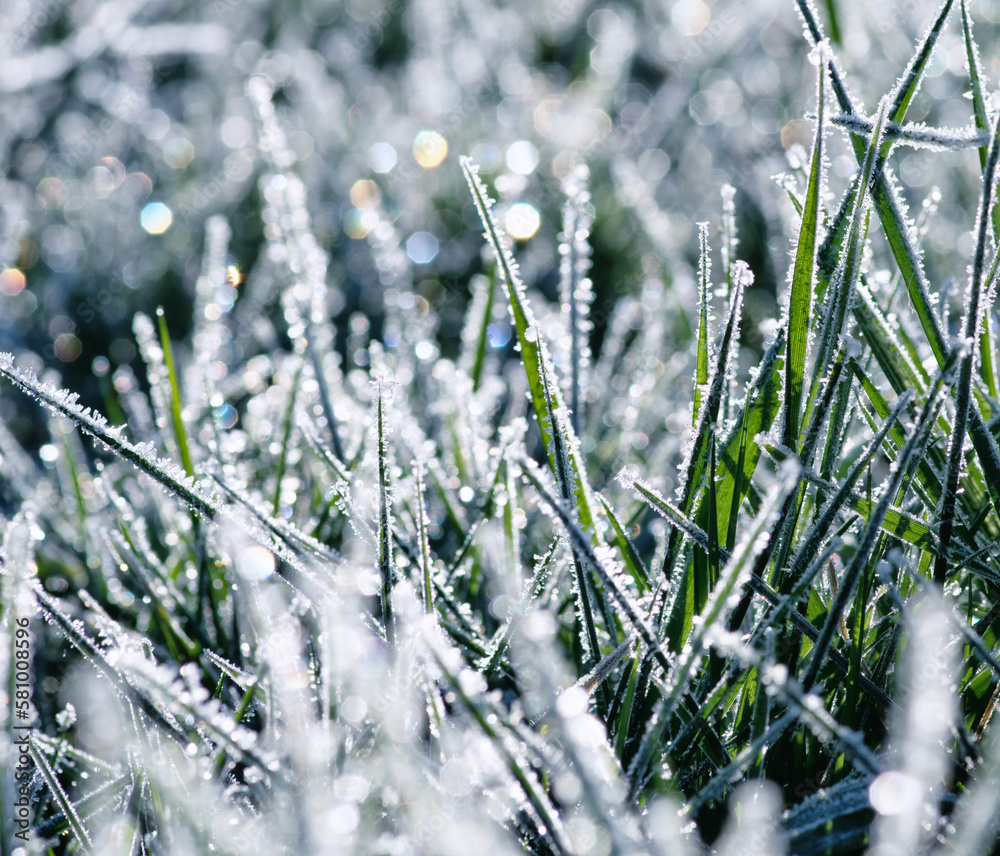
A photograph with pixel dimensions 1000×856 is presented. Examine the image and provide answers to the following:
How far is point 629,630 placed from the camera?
64 cm

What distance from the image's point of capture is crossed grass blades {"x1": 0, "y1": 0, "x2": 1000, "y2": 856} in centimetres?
51

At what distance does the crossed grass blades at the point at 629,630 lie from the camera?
0.51 metres

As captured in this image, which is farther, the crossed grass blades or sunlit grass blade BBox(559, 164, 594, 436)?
sunlit grass blade BBox(559, 164, 594, 436)

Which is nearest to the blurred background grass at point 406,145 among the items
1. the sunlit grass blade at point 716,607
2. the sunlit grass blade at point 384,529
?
the sunlit grass blade at point 384,529

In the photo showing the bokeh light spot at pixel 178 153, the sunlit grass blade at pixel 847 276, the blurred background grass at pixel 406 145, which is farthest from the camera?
the bokeh light spot at pixel 178 153

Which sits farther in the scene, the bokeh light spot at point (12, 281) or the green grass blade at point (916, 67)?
A: the bokeh light spot at point (12, 281)

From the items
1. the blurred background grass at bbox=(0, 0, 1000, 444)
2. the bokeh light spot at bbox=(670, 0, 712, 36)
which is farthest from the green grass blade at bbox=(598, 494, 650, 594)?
the bokeh light spot at bbox=(670, 0, 712, 36)

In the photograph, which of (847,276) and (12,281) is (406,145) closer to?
(12,281)

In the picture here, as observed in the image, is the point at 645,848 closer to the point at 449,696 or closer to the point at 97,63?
the point at 449,696

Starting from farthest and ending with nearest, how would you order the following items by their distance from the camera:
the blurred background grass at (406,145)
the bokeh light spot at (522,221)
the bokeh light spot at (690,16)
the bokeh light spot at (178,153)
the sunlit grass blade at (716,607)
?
the bokeh light spot at (690,16)
the bokeh light spot at (178,153)
the bokeh light spot at (522,221)
the blurred background grass at (406,145)
the sunlit grass blade at (716,607)

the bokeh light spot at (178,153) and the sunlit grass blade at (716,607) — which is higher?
the bokeh light spot at (178,153)

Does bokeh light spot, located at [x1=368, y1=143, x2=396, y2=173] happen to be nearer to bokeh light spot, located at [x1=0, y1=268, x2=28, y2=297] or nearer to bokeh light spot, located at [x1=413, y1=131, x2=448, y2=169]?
bokeh light spot, located at [x1=413, y1=131, x2=448, y2=169]

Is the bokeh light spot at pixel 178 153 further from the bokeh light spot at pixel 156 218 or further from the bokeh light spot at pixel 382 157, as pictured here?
the bokeh light spot at pixel 382 157

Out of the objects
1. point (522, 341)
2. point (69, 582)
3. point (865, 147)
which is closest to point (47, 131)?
point (69, 582)
